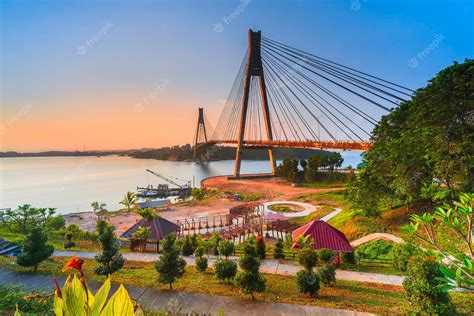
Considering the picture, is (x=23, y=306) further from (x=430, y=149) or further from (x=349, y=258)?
(x=430, y=149)

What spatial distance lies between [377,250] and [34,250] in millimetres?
16630

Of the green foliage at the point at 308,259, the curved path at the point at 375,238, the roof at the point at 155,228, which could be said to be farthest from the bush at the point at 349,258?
the roof at the point at 155,228

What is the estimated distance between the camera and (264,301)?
24.1ft

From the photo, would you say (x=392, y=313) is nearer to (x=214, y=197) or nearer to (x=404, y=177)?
(x=404, y=177)

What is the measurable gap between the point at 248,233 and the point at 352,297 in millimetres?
11361

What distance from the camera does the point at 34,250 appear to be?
31.4 ft

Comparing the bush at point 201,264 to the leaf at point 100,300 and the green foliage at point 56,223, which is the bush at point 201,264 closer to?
the leaf at point 100,300

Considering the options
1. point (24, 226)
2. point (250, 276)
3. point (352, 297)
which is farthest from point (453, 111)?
point (24, 226)

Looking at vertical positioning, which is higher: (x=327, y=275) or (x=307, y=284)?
(x=307, y=284)

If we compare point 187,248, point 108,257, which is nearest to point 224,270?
point 108,257

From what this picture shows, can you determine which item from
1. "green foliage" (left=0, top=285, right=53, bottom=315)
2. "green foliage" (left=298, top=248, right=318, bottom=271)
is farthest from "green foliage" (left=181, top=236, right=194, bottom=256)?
"green foliage" (left=0, top=285, right=53, bottom=315)

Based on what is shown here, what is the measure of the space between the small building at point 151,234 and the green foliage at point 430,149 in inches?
527

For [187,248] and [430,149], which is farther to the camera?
[430,149]

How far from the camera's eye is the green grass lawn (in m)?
7.05
